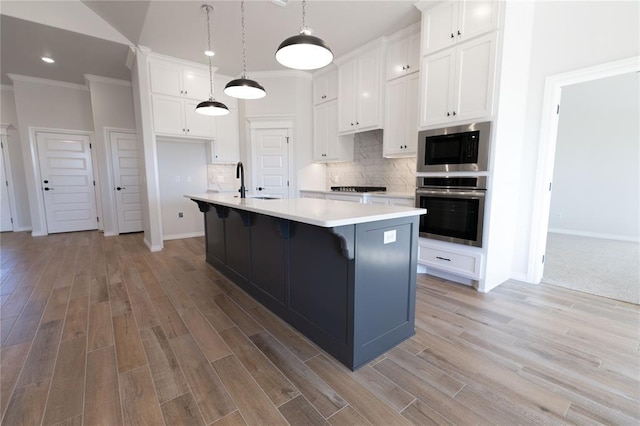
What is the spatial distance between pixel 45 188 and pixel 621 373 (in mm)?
8635

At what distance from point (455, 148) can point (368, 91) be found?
1.76 metres

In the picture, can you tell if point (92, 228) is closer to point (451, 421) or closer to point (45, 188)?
point (45, 188)

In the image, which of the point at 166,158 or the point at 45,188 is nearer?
the point at 166,158

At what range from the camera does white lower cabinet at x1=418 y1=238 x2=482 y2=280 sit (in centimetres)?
285

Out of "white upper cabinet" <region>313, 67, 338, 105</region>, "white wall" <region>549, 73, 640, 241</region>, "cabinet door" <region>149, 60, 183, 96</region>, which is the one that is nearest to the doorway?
"white upper cabinet" <region>313, 67, 338, 105</region>

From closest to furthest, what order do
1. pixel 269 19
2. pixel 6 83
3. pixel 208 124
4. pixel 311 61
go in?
pixel 311 61 → pixel 269 19 → pixel 208 124 → pixel 6 83

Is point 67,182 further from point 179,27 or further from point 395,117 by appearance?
point 395,117

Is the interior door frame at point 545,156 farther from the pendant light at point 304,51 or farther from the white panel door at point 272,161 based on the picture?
the white panel door at point 272,161

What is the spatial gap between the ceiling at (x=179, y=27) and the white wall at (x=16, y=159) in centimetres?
143

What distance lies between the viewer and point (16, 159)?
585 centimetres

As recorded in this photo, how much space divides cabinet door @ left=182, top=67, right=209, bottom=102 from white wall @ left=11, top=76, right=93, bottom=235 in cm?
293

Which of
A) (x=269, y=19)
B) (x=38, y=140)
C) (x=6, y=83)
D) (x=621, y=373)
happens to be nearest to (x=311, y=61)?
(x=269, y=19)

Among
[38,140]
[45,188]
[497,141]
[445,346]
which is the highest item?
[38,140]

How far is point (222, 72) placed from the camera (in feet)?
16.8
